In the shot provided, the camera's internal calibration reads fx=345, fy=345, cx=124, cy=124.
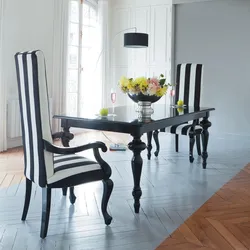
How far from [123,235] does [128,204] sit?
0.57 metres

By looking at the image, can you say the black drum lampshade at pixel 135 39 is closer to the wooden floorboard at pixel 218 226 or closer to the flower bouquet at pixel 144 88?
the flower bouquet at pixel 144 88

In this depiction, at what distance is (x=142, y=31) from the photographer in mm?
7016

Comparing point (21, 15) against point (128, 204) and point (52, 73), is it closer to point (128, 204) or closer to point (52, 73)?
point (52, 73)

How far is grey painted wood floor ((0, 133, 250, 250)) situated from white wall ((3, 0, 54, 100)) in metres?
2.08

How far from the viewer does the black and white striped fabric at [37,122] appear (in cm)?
201

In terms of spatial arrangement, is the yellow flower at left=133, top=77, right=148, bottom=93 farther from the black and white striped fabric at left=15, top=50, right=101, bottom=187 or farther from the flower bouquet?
the black and white striped fabric at left=15, top=50, right=101, bottom=187

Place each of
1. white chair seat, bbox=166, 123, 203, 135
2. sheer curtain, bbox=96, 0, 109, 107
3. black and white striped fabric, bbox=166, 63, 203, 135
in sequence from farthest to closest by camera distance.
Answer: sheer curtain, bbox=96, 0, 109, 107 → black and white striped fabric, bbox=166, 63, 203, 135 → white chair seat, bbox=166, 123, 203, 135

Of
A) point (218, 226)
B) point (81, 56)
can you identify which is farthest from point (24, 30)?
point (218, 226)

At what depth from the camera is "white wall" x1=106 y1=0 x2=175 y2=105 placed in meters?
6.78

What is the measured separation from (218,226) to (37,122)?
4.61 feet

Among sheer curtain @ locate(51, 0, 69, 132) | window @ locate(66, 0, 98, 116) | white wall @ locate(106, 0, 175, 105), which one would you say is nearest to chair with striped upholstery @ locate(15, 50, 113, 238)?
sheer curtain @ locate(51, 0, 69, 132)

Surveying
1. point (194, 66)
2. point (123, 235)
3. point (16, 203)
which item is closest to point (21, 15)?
point (194, 66)

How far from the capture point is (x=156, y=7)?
6816mm

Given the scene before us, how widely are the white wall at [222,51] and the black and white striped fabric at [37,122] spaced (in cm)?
470
